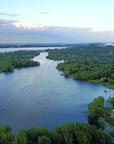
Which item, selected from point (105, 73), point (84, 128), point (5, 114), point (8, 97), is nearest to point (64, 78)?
point (105, 73)

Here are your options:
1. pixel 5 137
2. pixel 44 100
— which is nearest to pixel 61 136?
pixel 5 137

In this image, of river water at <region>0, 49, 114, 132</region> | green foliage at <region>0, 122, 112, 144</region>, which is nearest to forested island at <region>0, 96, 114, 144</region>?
green foliage at <region>0, 122, 112, 144</region>

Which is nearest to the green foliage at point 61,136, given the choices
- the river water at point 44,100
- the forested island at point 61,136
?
the forested island at point 61,136

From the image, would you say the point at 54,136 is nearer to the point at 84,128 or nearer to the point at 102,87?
the point at 84,128

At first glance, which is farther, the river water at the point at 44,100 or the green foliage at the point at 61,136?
the river water at the point at 44,100

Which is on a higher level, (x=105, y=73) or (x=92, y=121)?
(x=105, y=73)

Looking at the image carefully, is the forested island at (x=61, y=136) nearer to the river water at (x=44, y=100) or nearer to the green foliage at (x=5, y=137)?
the green foliage at (x=5, y=137)

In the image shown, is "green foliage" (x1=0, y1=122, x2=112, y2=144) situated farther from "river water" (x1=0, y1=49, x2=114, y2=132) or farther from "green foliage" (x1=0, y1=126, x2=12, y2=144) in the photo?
"river water" (x1=0, y1=49, x2=114, y2=132)

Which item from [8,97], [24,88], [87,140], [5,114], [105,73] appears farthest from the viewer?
[105,73]
